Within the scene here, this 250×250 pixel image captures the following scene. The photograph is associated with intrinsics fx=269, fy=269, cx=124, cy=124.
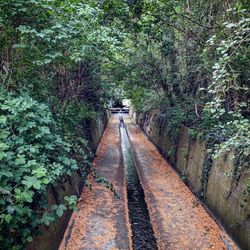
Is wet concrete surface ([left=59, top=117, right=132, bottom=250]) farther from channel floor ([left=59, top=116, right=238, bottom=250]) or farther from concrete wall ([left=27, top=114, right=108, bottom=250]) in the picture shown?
concrete wall ([left=27, top=114, right=108, bottom=250])

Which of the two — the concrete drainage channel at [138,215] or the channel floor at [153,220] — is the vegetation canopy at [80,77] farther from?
the concrete drainage channel at [138,215]

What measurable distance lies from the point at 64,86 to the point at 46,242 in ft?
17.2

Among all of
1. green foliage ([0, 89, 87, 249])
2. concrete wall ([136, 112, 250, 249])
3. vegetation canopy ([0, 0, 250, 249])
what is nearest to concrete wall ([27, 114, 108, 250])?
vegetation canopy ([0, 0, 250, 249])

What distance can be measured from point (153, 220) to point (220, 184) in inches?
73.6

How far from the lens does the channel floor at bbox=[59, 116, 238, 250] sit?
5.52 meters

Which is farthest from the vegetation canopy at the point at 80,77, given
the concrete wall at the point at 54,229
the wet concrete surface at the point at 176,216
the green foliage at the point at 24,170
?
the wet concrete surface at the point at 176,216

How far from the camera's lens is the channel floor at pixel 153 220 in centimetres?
552

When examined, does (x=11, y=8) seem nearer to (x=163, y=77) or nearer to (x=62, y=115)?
(x=62, y=115)

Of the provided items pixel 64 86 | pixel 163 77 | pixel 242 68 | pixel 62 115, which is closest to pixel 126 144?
pixel 163 77

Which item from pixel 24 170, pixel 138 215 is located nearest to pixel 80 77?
pixel 138 215

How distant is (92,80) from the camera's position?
1088 centimetres

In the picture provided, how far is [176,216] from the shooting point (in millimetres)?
6820

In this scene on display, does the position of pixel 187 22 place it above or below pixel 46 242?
above

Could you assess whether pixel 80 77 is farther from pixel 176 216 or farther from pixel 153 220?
pixel 176 216
